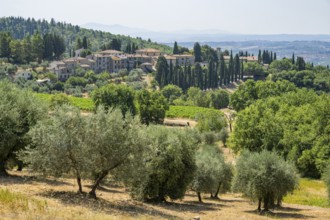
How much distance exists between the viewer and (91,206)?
21.6 metres

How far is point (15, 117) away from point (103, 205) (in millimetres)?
9124

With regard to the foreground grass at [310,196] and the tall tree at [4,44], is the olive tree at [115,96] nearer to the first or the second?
the foreground grass at [310,196]

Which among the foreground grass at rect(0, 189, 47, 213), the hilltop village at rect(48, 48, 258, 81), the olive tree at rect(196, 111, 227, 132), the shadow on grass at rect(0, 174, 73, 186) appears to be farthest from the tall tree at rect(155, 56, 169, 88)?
the foreground grass at rect(0, 189, 47, 213)

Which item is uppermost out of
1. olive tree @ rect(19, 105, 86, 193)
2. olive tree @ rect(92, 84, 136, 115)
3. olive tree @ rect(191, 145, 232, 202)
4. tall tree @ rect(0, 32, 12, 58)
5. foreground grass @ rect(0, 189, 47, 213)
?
tall tree @ rect(0, 32, 12, 58)

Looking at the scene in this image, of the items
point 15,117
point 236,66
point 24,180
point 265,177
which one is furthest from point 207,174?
point 236,66

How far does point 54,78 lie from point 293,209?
103079mm

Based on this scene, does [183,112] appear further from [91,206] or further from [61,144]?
[91,206]

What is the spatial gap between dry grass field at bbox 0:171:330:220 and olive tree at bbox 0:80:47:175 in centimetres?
196

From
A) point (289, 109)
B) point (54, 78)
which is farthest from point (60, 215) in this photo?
point (54, 78)

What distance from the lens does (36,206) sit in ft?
61.7

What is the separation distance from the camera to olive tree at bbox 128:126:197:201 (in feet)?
88.0

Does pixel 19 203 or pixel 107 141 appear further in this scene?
pixel 107 141

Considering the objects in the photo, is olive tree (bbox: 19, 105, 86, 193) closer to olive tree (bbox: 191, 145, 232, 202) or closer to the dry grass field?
the dry grass field

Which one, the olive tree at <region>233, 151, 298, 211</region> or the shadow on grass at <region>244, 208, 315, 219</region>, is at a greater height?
the olive tree at <region>233, 151, 298, 211</region>
